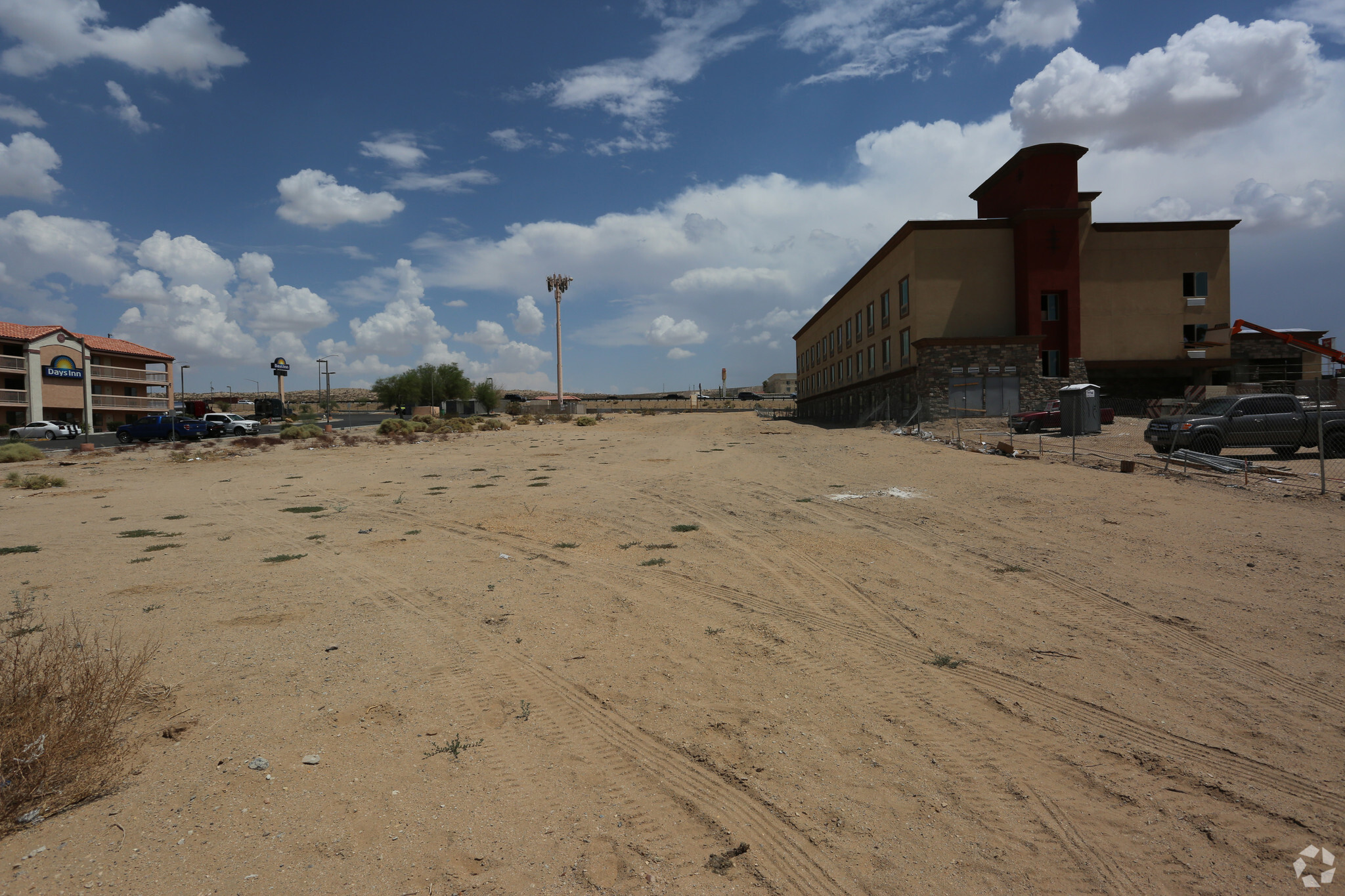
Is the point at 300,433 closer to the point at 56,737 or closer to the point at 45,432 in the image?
the point at 45,432

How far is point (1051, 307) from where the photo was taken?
4016 centimetres

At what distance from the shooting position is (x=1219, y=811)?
3.65m

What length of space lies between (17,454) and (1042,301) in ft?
170

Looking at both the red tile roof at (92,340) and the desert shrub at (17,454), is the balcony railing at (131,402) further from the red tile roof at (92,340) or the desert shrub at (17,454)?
the desert shrub at (17,454)

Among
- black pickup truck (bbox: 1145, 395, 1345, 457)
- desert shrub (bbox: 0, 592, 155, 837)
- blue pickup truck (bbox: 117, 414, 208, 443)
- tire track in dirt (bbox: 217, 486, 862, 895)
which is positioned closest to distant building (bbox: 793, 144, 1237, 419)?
black pickup truck (bbox: 1145, 395, 1345, 457)

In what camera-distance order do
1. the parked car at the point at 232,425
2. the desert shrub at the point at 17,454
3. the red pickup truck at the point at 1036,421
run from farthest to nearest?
the parked car at the point at 232,425 → the red pickup truck at the point at 1036,421 → the desert shrub at the point at 17,454

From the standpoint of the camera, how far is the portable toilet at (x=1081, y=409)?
2659 centimetres

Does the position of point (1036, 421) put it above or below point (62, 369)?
below

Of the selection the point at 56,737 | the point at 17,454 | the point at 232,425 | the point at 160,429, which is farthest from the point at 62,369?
the point at 56,737

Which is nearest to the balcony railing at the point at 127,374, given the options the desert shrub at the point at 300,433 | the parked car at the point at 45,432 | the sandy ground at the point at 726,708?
the parked car at the point at 45,432

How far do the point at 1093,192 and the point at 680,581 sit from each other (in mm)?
47190

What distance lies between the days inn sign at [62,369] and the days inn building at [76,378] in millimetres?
44

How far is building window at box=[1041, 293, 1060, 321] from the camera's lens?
4000 cm

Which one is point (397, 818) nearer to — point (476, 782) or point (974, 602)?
point (476, 782)
